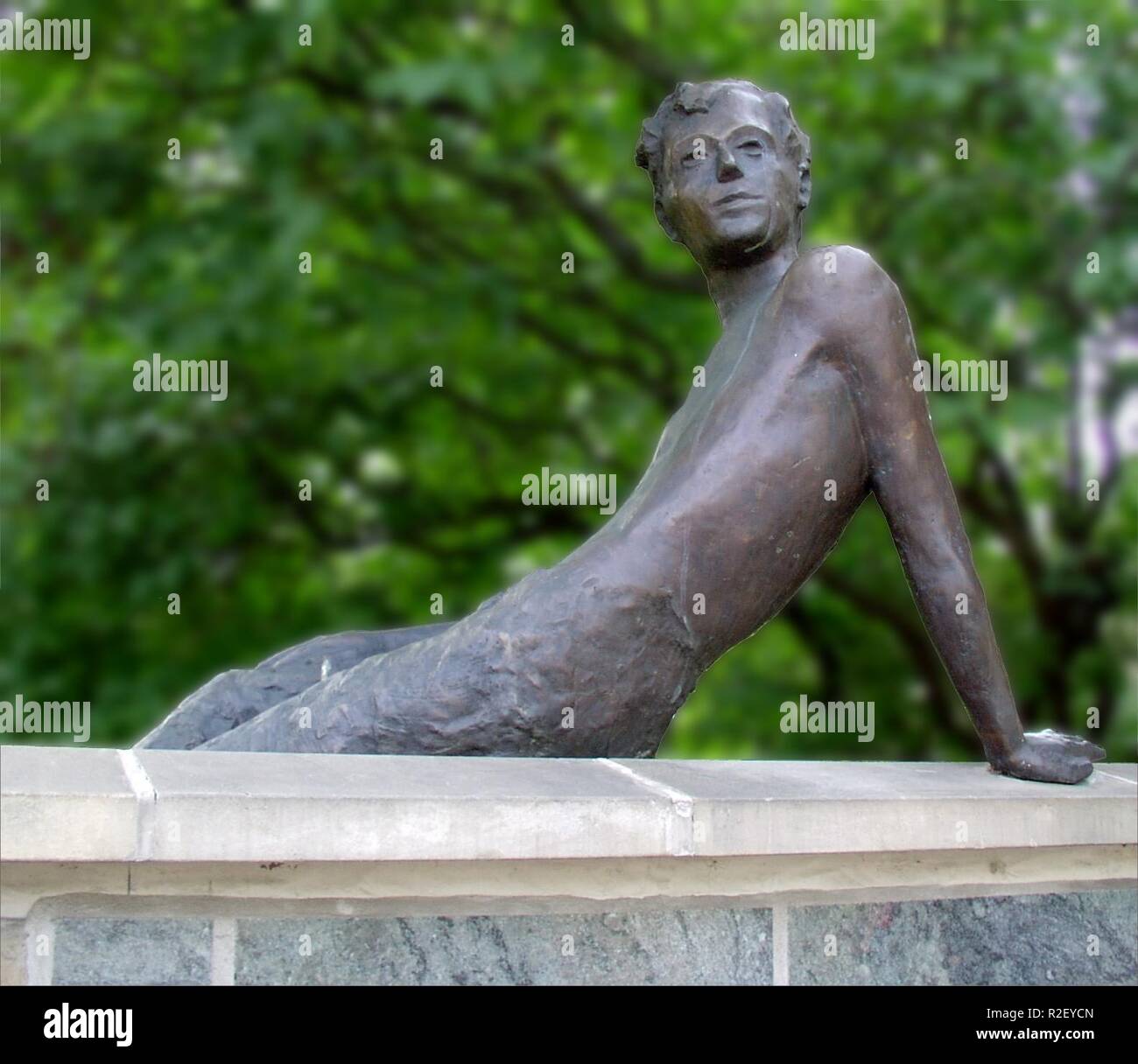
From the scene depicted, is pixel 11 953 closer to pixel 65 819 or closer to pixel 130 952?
pixel 130 952

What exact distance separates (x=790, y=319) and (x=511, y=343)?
313 cm

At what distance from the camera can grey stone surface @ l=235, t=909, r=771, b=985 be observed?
2.28m

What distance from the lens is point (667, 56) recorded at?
5.79m

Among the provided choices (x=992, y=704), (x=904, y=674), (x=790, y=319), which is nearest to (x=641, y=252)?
(x=904, y=674)

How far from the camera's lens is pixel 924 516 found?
117 inches

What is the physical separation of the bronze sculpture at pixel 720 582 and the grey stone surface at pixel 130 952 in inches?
27.5

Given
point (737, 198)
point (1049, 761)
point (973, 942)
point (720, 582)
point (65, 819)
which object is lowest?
point (973, 942)

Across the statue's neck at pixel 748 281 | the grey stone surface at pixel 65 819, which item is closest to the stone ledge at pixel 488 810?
the grey stone surface at pixel 65 819

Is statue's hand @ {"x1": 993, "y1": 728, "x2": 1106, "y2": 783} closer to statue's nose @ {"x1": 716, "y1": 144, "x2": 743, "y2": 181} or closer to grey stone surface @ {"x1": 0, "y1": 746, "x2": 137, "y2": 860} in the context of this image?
statue's nose @ {"x1": 716, "y1": 144, "x2": 743, "y2": 181}

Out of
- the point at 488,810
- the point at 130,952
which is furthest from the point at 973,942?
the point at 130,952

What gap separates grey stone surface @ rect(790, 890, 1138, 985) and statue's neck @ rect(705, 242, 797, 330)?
139cm

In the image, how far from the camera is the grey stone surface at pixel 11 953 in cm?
214

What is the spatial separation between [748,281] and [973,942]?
1547mm
